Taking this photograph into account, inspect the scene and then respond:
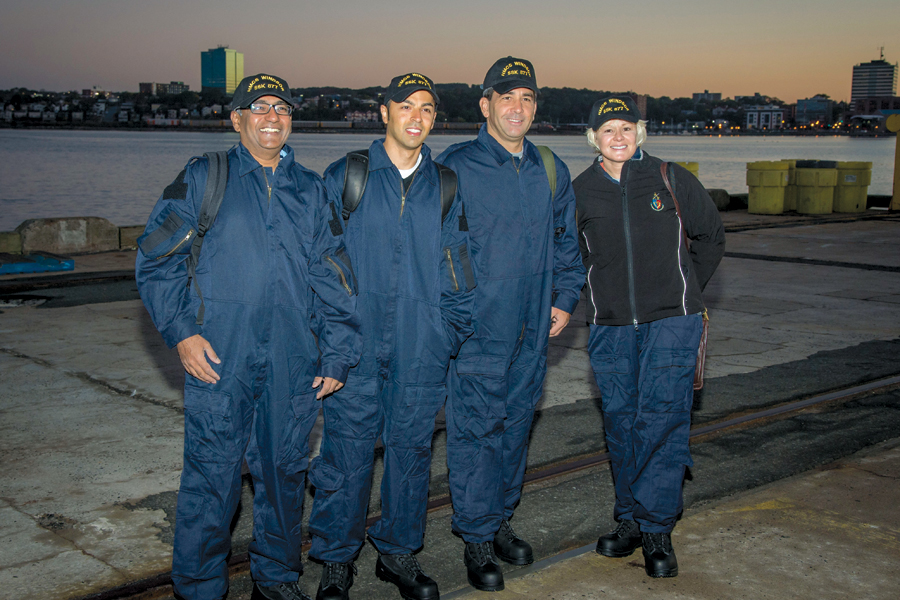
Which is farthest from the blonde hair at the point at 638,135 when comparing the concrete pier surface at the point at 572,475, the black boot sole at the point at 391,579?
the black boot sole at the point at 391,579

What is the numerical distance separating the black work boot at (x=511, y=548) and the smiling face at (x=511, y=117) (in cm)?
166

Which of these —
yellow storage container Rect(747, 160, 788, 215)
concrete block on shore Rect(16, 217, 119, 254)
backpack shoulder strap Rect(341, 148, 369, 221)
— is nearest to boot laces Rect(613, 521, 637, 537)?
backpack shoulder strap Rect(341, 148, 369, 221)

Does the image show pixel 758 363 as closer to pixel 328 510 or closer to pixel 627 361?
pixel 627 361

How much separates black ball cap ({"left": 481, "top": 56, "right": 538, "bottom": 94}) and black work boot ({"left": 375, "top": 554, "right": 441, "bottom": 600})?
1.99 metres

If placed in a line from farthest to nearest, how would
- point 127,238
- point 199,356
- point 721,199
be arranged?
1. point 721,199
2. point 127,238
3. point 199,356

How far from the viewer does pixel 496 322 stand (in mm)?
3656

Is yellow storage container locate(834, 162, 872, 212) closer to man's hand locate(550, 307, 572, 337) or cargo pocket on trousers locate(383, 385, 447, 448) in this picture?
man's hand locate(550, 307, 572, 337)

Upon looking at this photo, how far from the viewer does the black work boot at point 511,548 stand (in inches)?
148

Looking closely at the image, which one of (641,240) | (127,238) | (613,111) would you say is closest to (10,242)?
(127,238)

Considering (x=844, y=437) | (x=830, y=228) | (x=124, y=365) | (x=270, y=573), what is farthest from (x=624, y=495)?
(x=830, y=228)

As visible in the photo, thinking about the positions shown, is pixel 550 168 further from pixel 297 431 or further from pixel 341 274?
pixel 297 431

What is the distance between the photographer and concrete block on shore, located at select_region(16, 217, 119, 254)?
14.0 meters

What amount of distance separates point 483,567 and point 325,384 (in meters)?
0.99

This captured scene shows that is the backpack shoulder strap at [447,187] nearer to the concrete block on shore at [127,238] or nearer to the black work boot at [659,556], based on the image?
the black work boot at [659,556]
